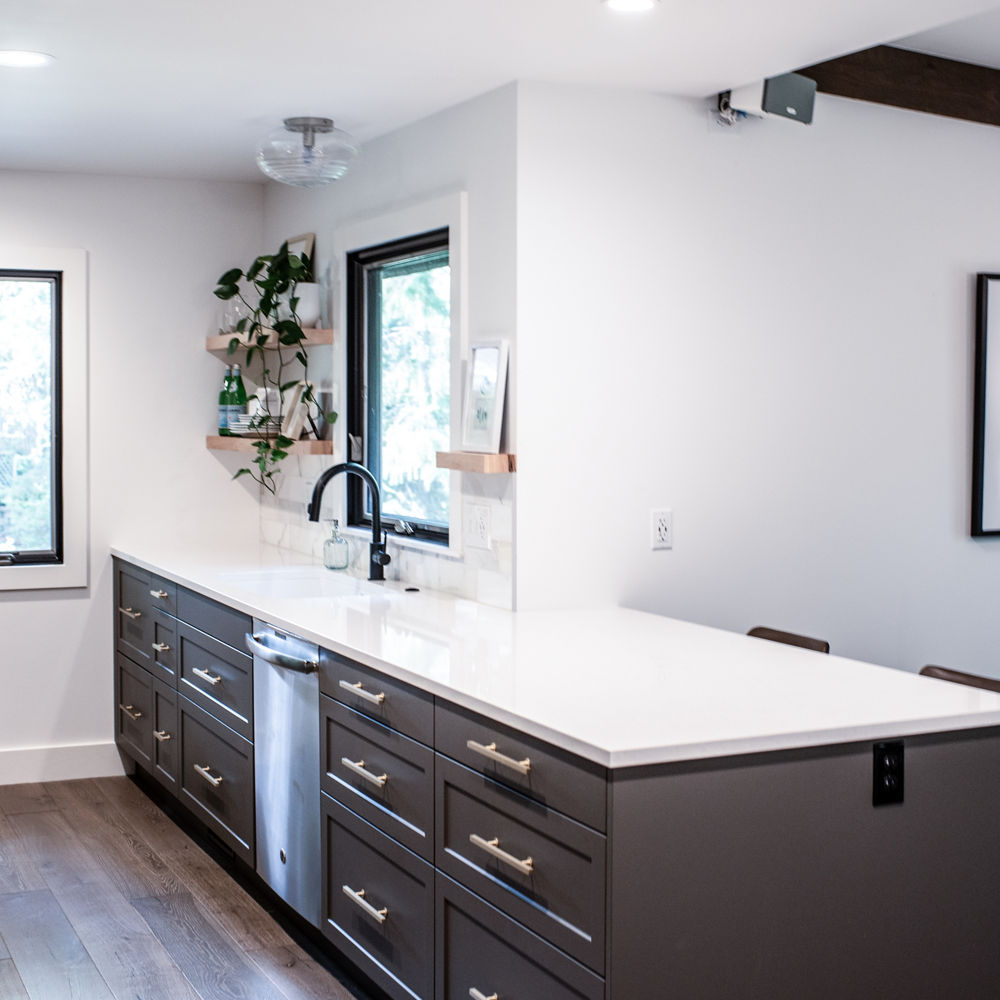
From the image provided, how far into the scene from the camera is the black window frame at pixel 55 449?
4.78 meters

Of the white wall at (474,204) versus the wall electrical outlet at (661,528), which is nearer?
the white wall at (474,204)

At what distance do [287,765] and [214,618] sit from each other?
682 millimetres

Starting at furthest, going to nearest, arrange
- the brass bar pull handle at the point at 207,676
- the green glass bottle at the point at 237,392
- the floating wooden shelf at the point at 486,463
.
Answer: the green glass bottle at the point at 237,392, the brass bar pull handle at the point at 207,676, the floating wooden shelf at the point at 486,463

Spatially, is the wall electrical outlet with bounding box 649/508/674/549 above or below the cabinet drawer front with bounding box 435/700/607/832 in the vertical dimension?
above

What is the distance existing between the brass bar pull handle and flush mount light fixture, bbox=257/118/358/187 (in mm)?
1479

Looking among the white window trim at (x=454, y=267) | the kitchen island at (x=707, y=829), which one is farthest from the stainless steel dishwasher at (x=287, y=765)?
the white window trim at (x=454, y=267)

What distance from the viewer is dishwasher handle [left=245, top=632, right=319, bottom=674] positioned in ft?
10.1

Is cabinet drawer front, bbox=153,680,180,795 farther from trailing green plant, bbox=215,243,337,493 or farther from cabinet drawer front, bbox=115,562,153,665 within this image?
trailing green plant, bbox=215,243,337,493

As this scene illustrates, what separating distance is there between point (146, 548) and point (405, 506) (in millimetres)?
1334

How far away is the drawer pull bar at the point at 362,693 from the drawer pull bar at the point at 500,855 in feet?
1.45

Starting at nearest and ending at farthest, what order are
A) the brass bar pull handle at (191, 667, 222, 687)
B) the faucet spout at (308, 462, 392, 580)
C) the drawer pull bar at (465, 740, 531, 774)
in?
the drawer pull bar at (465, 740, 531, 774) → the brass bar pull handle at (191, 667, 222, 687) → the faucet spout at (308, 462, 392, 580)

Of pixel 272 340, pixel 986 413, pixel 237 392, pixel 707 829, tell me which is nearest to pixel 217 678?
pixel 272 340

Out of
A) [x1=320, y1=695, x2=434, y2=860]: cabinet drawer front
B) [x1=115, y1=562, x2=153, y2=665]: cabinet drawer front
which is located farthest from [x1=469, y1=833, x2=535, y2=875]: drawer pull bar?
[x1=115, y1=562, x2=153, y2=665]: cabinet drawer front

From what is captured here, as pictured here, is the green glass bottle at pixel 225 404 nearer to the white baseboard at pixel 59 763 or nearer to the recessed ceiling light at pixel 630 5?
the white baseboard at pixel 59 763
